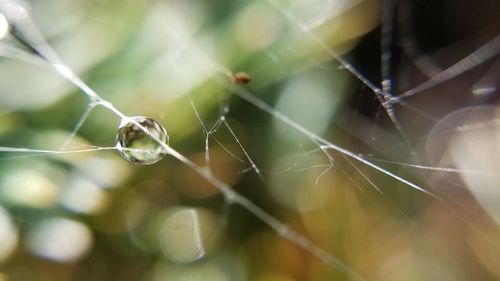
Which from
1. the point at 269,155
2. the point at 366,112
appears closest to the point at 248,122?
the point at 269,155

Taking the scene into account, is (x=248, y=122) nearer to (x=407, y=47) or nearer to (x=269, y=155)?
(x=269, y=155)

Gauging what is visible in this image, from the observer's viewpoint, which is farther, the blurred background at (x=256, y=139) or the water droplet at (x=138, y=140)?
the blurred background at (x=256, y=139)

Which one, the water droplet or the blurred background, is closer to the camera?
A: the water droplet

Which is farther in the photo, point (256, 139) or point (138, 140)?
point (256, 139)
